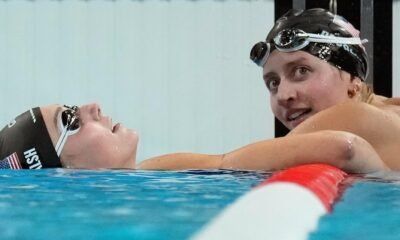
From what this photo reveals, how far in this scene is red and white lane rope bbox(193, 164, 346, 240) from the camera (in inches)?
28.1

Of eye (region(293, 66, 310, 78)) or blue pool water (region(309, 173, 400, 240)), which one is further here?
eye (region(293, 66, 310, 78))

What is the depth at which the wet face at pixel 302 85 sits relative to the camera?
279 cm

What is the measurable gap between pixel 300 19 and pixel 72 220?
2359 mm

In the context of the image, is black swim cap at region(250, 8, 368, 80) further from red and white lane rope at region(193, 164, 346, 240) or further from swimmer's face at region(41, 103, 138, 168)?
red and white lane rope at region(193, 164, 346, 240)

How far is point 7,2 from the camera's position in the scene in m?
5.66

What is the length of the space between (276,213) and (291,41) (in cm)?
214

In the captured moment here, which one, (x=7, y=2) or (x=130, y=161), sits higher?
(x=7, y=2)

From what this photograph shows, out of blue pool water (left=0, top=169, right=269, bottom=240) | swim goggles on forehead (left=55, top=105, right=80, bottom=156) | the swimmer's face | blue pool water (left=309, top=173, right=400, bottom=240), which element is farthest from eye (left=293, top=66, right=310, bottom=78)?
blue pool water (left=309, top=173, right=400, bottom=240)

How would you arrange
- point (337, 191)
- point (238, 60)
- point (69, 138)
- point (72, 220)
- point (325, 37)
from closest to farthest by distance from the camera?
point (72, 220), point (337, 191), point (69, 138), point (325, 37), point (238, 60)

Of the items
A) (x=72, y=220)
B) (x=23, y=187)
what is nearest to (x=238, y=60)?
(x=23, y=187)

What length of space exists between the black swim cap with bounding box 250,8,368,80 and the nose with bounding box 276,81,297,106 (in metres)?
0.17

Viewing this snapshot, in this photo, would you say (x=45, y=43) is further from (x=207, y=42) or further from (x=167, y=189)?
(x=167, y=189)

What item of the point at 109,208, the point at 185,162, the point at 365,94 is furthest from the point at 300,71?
the point at 109,208

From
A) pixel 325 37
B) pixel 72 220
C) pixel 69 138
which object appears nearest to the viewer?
pixel 72 220
